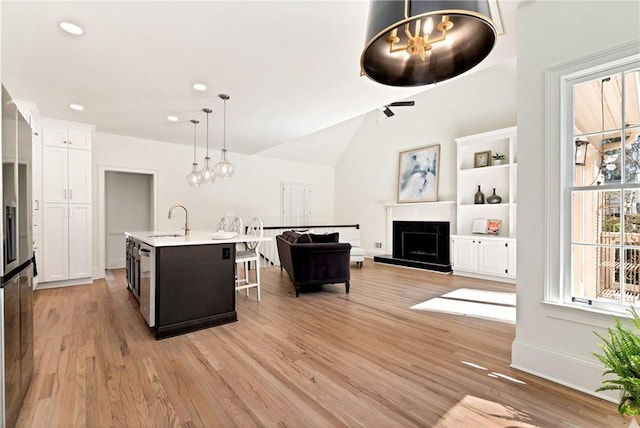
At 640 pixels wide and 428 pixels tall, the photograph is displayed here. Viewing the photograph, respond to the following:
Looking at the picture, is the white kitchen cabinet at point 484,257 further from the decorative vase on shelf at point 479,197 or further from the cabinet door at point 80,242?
the cabinet door at point 80,242

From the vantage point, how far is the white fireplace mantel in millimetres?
6355

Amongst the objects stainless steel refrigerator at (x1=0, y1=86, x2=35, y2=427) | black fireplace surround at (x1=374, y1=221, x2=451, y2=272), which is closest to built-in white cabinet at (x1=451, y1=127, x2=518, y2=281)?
black fireplace surround at (x1=374, y1=221, x2=451, y2=272)

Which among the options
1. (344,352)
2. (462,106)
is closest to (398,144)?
(462,106)

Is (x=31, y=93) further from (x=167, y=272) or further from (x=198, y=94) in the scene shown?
(x=167, y=272)

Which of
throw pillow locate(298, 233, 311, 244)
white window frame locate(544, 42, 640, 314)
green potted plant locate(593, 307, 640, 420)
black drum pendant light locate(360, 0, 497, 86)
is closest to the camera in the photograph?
black drum pendant light locate(360, 0, 497, 86)

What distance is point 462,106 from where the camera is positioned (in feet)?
20.4

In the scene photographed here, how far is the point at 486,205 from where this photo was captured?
219 inches

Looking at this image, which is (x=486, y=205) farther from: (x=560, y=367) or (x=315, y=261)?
(x=560, y=367)

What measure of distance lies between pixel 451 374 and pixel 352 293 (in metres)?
2.32

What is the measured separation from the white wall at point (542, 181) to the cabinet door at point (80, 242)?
6.04m

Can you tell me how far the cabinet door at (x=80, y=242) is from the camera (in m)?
4.80

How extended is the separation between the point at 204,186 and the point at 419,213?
5.05 m

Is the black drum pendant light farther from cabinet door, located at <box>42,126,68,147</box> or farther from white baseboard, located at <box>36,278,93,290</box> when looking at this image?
white baseboard, located at <box>36,278,93,290</box>

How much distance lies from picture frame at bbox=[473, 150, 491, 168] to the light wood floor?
3573 mm
